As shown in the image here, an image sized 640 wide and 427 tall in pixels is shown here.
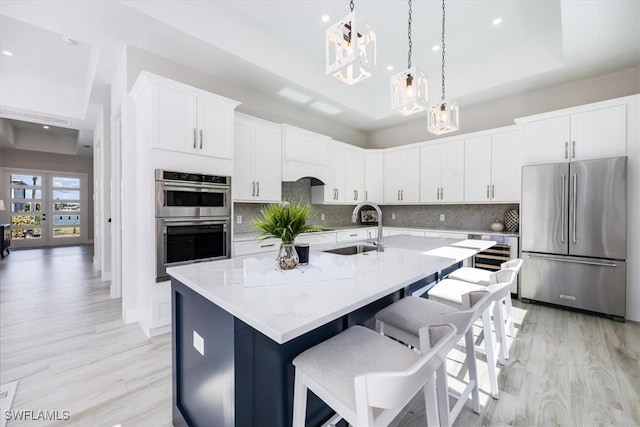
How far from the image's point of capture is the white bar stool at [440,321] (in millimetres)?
1244

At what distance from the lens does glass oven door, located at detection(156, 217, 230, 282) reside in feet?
8.62

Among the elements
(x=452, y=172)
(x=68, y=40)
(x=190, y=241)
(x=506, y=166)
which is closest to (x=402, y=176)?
(x=452, y=172)

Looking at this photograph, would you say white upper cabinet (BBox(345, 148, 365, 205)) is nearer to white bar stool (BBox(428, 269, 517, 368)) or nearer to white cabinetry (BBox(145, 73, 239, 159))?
white cabinetry (BBox(145, 73, 239, 159))

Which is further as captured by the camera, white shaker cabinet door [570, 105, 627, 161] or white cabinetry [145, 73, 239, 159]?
white shaker cabinet door [570, 105, 627, 161]

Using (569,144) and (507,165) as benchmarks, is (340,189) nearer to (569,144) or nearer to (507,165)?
(507,165)

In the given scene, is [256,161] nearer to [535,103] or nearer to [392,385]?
[392,385]

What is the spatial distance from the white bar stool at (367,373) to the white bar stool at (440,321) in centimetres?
24

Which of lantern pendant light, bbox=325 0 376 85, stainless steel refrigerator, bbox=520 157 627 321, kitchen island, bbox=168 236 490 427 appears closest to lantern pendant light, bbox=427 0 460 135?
lantern pendant light, bbox=325 0 376 85

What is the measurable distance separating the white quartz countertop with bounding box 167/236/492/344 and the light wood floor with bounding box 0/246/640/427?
3.03 ft

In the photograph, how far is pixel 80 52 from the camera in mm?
3875

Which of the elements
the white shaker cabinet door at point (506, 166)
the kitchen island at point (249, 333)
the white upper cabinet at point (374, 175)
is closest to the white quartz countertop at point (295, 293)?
the kitchen island at point (249, 333)

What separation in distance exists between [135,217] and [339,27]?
280cm

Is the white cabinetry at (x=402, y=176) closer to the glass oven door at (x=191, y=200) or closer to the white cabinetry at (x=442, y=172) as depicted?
the white cabinetry at (x=442, y=172)

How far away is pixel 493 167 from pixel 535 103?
3.69 feet
